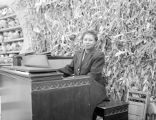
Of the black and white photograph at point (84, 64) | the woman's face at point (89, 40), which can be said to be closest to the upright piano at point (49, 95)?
→ the black and white photograph at point (84, 64)

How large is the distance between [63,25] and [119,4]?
109 centimetres

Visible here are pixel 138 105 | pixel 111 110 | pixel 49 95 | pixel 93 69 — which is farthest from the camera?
pixel 138 105

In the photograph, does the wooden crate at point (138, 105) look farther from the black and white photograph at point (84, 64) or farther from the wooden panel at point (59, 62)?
the wooden panel at point (59, 62)

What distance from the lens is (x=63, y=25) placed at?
10.7 feet

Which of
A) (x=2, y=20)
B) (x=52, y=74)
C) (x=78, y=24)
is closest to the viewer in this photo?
(x=52, y=74)

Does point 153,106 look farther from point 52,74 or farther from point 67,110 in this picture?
point 52,74

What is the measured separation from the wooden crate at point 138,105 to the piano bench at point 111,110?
40 centimetres

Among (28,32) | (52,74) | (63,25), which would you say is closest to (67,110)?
(52,74)

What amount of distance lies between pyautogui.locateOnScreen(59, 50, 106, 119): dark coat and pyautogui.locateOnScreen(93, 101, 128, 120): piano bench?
0.08 metres

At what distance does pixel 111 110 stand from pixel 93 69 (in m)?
0.41

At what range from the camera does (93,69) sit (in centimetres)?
189

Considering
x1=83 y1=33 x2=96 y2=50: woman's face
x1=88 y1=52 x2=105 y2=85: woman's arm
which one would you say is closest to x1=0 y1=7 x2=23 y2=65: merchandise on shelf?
x1=83 y1=33 x2=96 y2=50: woman's face

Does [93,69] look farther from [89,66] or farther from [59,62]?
[59,62]

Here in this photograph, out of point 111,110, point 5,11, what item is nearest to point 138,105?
point 111,110
